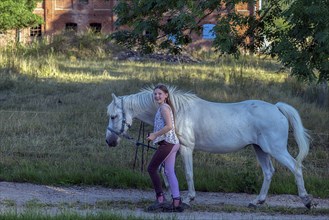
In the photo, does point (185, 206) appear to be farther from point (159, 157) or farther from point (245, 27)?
point (245, 27)

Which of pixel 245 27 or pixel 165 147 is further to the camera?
pixel 245 27

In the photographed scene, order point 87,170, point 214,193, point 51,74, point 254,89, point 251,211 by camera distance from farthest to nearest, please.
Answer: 1. point 51,74
2. point 254,89
3. point 87,170
4. point 214,193
5. point 251,211

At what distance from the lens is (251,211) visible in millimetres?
8688

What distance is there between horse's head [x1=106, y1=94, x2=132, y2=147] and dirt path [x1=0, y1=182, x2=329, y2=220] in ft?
3.27

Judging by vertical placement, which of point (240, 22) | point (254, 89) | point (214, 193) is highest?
point (240, 22)

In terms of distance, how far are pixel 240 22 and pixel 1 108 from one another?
9.87 m

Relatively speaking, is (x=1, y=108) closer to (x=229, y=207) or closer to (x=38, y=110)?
(x=38, y=110)

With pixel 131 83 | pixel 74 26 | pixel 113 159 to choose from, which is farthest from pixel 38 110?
pixel 74 26

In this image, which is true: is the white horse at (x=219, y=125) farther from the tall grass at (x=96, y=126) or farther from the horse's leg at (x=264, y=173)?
the tall grass at (x=96, y=126)

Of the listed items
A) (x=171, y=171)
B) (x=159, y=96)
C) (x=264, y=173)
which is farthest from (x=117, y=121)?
(x=264, y=173)

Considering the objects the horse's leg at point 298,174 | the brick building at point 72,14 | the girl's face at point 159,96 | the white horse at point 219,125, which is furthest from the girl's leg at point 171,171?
the brick building at point 72,14

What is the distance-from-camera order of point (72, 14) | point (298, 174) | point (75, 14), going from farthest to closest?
point (72, 14) → point (75, 14) → point (298, 174)

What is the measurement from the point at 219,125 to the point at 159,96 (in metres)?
1.18

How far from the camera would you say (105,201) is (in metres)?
9.20
